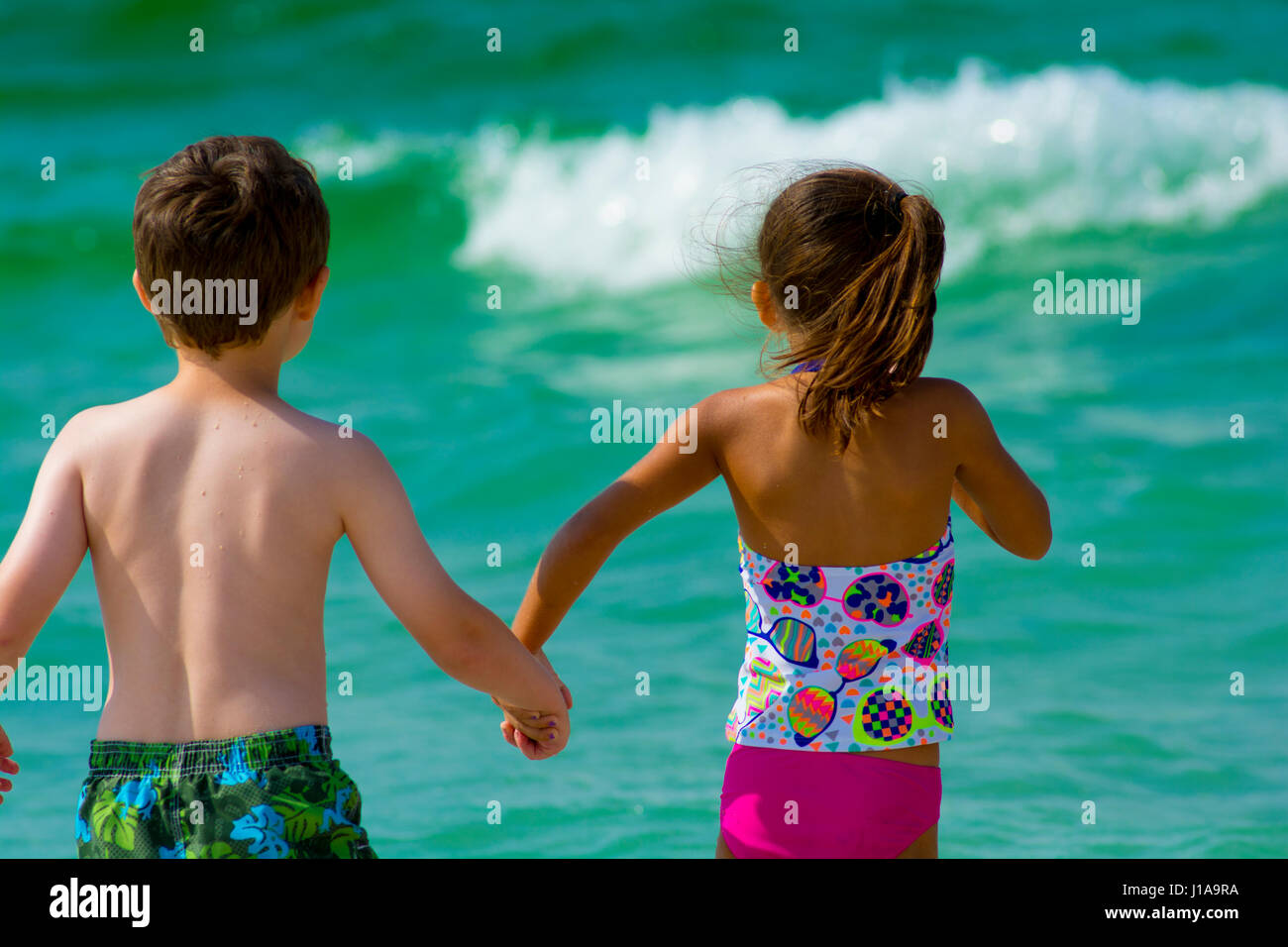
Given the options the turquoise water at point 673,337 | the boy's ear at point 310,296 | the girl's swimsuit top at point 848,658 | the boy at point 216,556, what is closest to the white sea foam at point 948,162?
the turquoise water at point 673,337

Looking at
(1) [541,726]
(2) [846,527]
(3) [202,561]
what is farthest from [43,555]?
(2) [846,527]

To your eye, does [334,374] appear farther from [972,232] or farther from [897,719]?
[897,719]

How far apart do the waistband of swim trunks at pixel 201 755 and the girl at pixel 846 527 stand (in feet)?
1.28

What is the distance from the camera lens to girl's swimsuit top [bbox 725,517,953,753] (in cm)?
211

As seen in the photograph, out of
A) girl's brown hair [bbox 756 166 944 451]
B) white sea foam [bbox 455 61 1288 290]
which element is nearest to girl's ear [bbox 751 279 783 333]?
girl's brown hair [bbox 756 166 944 451]

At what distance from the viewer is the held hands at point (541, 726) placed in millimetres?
2039

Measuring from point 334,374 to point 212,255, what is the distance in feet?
24.3

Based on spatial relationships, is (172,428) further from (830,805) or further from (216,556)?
(830,805)

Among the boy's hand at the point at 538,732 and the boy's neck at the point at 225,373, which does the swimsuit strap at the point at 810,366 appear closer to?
the boy's hand at the point at 538,732

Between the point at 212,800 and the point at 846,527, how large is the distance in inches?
37.8

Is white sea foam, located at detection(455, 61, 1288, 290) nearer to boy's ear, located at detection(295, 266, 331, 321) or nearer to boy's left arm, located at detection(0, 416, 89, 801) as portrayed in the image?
boy's ear, located at detection(295, 266, 331, 321)

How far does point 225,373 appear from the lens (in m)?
1.85

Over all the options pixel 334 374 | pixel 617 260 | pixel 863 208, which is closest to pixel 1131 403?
pixel 617 260

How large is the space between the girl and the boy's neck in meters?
0.61
